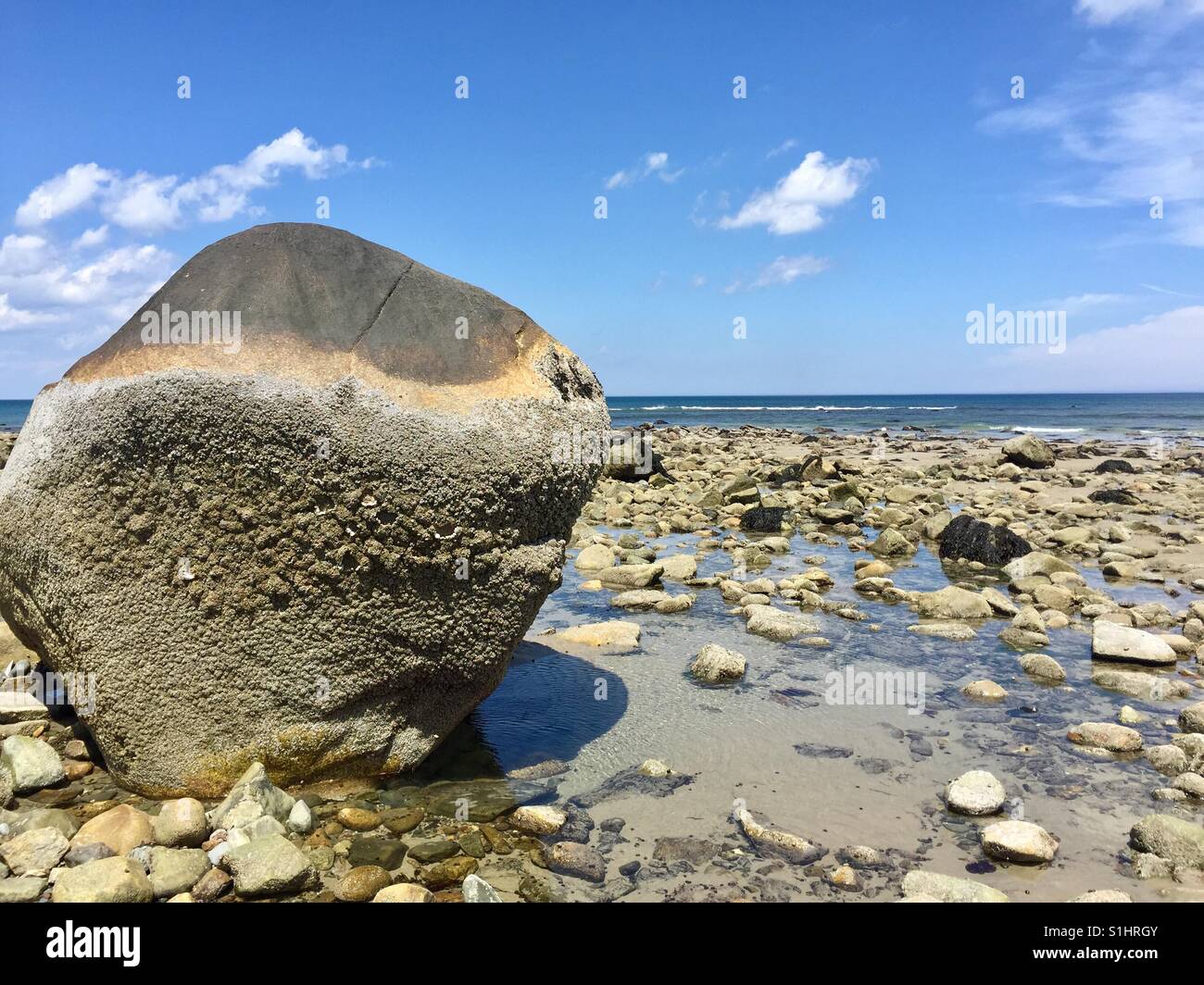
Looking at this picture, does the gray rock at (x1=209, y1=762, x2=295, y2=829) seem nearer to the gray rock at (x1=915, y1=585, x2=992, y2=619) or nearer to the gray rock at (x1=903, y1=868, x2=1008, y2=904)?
the gray rock at (x1=903, y1=868, x2=1008, y2=904)

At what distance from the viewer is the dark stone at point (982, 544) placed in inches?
421

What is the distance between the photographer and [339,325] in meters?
4.32

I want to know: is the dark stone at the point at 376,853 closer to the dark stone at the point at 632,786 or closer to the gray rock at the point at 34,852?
the dark stone at the point at 632,786

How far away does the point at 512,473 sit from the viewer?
14.4ft

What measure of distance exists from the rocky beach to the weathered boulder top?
2.11m

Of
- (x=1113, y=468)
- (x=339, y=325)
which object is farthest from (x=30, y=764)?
(x=1113, y=468)

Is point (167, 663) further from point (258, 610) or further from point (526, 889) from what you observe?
point (526, 889)

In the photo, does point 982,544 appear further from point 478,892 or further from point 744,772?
point 478,892

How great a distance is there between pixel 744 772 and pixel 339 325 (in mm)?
3445

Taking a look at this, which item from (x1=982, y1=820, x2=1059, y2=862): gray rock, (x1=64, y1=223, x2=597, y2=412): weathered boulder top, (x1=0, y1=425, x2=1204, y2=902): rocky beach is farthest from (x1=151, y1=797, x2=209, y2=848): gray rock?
(x1=982, y1=820, x2=1059, y2=862): gray rock

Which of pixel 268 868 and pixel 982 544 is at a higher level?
pixel 982 544

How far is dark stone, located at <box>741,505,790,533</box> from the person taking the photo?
1338 centimetres

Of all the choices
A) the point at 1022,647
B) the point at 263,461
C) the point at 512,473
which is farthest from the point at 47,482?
the point at 1022,647
